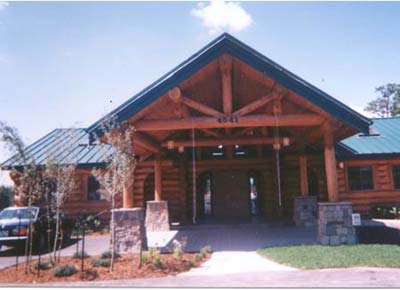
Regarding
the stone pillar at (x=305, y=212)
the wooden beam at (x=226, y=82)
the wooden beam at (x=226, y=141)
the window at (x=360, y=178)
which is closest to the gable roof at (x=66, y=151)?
the wooden beam at (x=226, y=141)

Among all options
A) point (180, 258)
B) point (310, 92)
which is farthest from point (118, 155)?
point (310, 92)

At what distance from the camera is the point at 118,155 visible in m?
9.93

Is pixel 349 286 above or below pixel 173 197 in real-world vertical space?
below

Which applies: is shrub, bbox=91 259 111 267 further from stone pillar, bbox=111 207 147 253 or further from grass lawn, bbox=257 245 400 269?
grass lawn, bbox=257 245 400 269

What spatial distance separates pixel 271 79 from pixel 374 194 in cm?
1118

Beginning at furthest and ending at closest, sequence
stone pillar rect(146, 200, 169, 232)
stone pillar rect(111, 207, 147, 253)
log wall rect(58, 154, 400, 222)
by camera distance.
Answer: log wall rect(58, 154, 400, 222)
stone pillar rect(146, 200, 169, 232)
stone pillar rect(111, 207, 147, 253)

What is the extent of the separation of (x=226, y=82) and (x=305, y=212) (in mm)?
8041

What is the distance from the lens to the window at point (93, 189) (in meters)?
19.9

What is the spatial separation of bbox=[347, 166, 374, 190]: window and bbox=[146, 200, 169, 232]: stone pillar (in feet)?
32.9

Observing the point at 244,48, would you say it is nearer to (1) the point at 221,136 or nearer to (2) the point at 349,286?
(1) the point at 221,136

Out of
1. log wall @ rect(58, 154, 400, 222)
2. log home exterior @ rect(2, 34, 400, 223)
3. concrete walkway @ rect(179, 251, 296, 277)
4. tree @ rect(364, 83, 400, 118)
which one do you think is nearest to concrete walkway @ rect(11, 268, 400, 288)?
concrete walkway @ rect(179, 251, 296, 277)

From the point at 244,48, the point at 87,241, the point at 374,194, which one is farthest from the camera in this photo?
the point at 374,194

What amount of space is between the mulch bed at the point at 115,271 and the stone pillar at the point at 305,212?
25.7ft

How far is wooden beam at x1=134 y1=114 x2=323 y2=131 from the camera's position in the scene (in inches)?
464
